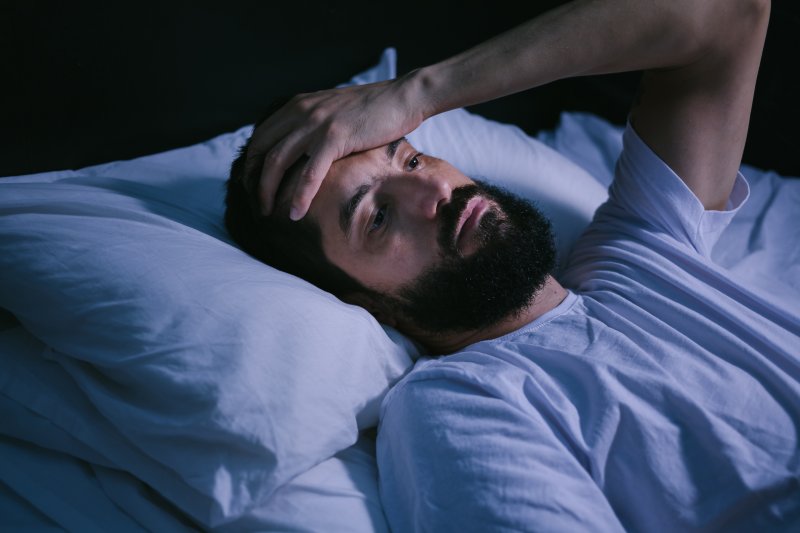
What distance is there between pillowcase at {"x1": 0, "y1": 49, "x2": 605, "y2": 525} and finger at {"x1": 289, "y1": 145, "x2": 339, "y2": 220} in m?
0.12

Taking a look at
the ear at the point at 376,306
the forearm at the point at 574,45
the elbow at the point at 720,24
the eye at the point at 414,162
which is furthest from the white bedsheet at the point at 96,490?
the elbow at the point at 720,24

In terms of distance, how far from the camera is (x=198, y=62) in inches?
56.5

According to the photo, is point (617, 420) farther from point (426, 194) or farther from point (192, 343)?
point (192, 343)

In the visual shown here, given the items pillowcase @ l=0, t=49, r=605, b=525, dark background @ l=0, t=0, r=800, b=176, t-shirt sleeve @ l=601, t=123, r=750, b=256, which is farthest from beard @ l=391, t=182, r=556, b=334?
dark background @ l=0, t=0, r=800, b=176

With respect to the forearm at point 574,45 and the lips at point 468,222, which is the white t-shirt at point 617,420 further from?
the forearm at point 574,45

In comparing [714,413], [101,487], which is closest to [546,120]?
[714,413]

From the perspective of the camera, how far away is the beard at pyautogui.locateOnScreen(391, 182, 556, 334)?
1.11 m

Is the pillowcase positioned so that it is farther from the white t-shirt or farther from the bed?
the white t-shirt

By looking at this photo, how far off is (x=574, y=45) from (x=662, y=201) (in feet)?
1.06

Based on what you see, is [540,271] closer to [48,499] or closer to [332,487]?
[332,487]

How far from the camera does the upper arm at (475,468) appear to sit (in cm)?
82

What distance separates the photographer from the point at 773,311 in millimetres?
1117

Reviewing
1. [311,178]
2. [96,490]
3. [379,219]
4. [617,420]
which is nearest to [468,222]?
[379,219]

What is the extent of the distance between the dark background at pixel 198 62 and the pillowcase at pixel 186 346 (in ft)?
0.90
